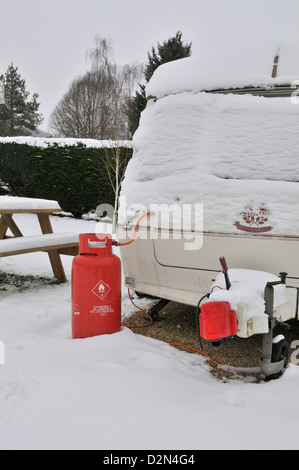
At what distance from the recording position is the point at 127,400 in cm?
195

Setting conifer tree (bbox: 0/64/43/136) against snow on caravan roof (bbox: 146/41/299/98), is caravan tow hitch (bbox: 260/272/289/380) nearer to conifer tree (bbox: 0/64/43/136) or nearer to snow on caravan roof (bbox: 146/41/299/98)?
snow on caravan roof (bbox: 146/41/299/98)

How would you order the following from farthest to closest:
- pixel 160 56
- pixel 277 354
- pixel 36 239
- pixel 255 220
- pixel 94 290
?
1. pixel 160 56
2. pixel 36 239
3. pixel 94 290
4. pixel 255 220
5. pixel 277 354

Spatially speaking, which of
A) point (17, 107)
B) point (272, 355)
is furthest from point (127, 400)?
point (17, 107)

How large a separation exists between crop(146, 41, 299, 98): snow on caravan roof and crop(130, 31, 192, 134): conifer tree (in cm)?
1758

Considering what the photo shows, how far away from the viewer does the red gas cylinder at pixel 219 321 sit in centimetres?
211

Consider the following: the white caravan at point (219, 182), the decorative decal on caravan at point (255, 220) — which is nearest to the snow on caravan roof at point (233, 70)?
the white caravan at point (219, 182)

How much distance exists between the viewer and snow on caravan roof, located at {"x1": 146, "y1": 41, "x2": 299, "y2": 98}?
9.07 feet

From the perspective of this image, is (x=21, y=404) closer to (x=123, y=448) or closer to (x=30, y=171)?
(x=123, y=448)

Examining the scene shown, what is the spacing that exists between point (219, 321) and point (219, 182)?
3.21 feet

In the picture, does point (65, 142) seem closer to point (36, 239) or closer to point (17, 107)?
point (36, 239)

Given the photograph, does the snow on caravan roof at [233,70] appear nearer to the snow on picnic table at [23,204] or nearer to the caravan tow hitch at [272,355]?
the caravan tow hitch at [272,355]

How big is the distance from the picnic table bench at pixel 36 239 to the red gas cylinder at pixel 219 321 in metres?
2.51

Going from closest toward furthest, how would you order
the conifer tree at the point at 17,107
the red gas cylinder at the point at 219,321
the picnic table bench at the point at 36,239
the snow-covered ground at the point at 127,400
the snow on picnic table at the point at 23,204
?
the snow-covered ground at the point at 127,400 < the red gas cylinder at the point at 219,321 < the picnic table bench at the point at 36,239 < the snow on picnic table at the point at 23,204 < the conifer tree at the point at 17,107
